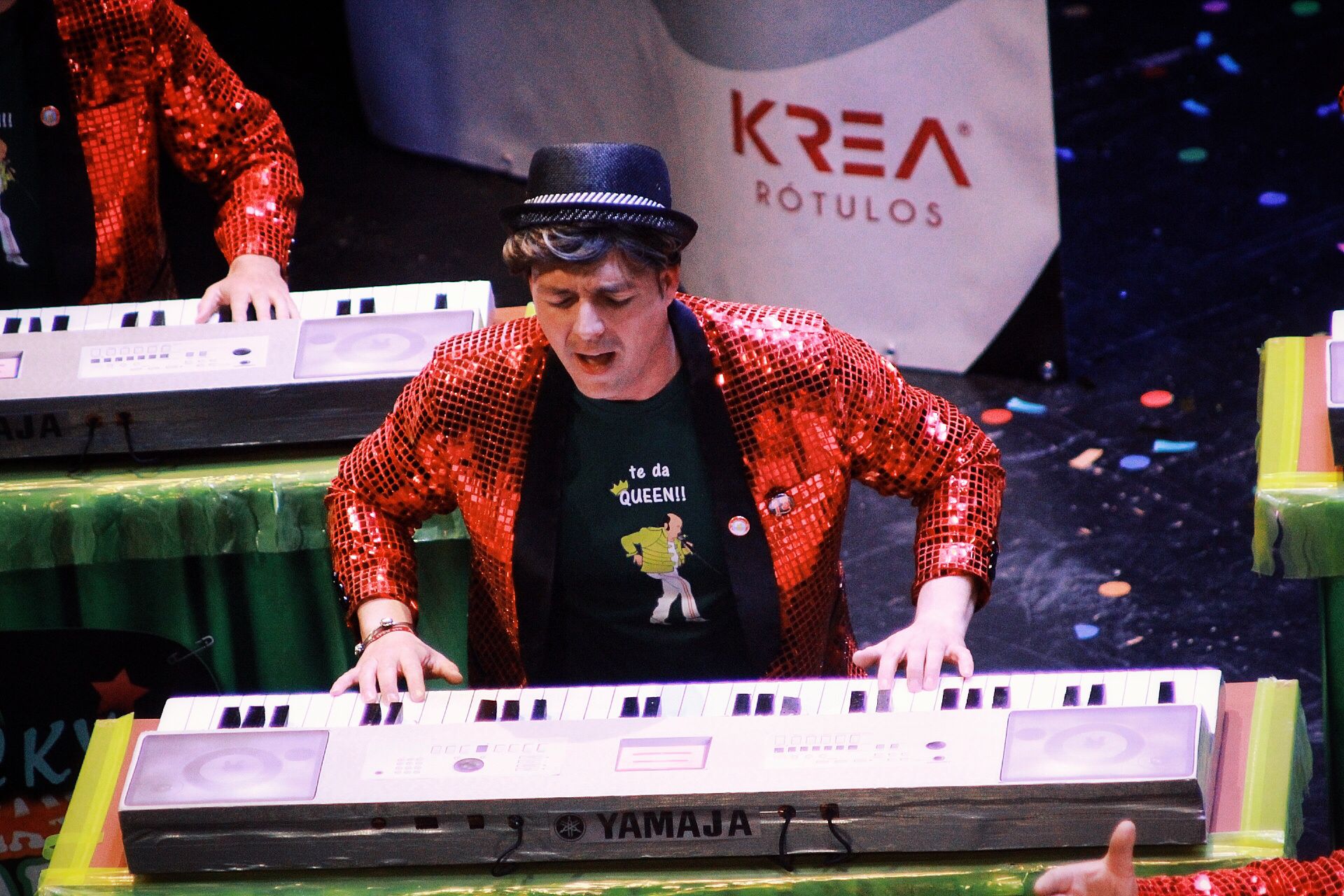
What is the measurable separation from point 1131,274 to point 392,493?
153 inches

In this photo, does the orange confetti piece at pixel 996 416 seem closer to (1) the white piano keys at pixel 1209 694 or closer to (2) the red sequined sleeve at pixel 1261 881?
(1) the white piano keys at pixel 1209 694

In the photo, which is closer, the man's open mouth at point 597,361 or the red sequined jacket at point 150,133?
the man's open mouth at point 597,361

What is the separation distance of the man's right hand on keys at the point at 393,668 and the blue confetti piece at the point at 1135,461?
2.98 meters

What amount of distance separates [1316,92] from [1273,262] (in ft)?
4.16

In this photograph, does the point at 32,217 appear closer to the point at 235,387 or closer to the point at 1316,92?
the point at 235,387

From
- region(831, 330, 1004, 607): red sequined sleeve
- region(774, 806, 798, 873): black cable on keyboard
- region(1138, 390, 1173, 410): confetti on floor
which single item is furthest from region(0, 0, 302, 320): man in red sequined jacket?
region(1138, 390, 1173, 410): confetti on floor

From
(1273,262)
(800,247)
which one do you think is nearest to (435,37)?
(800,247)

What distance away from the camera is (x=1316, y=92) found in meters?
7.26

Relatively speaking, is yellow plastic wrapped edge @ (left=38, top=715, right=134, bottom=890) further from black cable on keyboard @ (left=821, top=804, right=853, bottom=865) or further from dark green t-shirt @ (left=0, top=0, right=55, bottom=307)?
dark green t-shirt @ (left=0, top=0, right=55, bottom=307)

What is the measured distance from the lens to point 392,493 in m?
3.00

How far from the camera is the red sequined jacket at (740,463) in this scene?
2852 mm

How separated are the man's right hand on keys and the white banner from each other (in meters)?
3.07

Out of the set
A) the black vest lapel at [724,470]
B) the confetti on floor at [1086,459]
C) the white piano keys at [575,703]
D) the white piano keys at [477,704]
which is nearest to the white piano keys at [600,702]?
the white piano keys at [575,703]

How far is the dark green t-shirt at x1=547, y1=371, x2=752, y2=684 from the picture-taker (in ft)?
9.39
